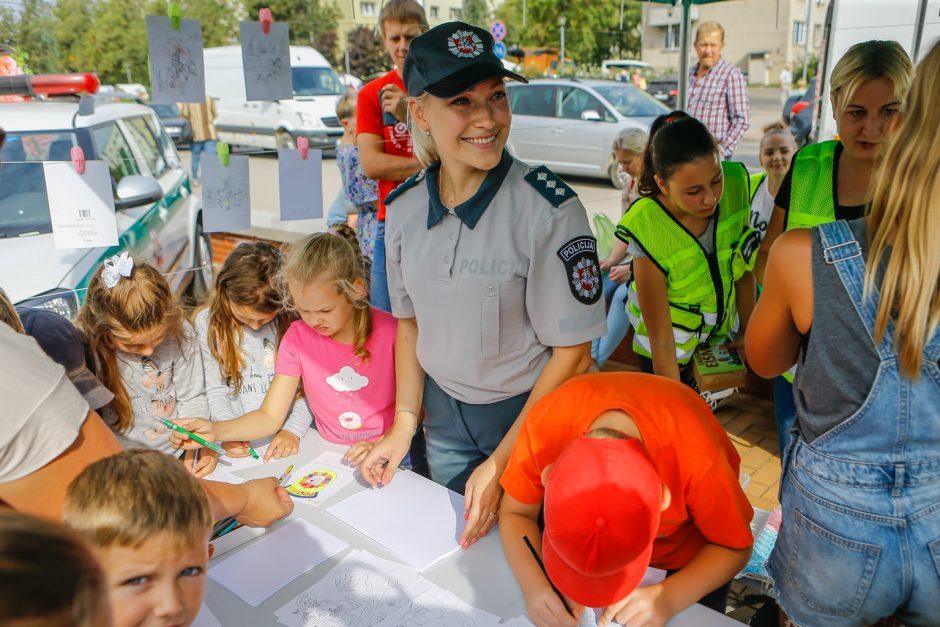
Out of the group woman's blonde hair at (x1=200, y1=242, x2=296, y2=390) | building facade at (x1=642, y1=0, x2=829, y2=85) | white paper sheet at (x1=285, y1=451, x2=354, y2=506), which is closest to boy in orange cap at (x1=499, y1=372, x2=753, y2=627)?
white paper sheet at (x1=285, y1=451, x2=354, y2=506)

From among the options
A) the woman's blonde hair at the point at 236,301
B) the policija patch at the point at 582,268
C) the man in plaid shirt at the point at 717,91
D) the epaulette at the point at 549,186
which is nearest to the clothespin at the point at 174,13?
the woman's blonde hair at the point at 236,301

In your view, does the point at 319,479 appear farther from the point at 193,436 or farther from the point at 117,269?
the point at 117,269

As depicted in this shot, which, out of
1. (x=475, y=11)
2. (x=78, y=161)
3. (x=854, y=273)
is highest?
(x=475, y=11)

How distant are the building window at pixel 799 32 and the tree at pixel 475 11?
216cm

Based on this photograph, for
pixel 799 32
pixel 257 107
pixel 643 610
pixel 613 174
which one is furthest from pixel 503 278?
pixel 613 174

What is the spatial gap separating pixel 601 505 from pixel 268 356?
1.38 metres

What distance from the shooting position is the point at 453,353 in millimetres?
1424

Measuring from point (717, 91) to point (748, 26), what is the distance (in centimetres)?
64

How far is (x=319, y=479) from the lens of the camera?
5.16 feet

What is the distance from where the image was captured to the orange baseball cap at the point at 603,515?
88 cm

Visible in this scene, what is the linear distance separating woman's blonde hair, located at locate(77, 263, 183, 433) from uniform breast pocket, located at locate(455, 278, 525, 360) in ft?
3.01

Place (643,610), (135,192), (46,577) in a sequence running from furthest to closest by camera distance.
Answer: (135,192), (643,610), (46,577)

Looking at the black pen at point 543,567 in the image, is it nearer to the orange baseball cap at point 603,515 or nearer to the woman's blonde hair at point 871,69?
the orange baseball cap at point 603,515

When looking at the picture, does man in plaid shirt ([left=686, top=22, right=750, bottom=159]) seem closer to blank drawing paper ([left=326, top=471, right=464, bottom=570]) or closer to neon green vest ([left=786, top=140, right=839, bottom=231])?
neon green vest ([left=786, top=140, right=839, bottom=231])
